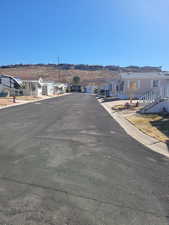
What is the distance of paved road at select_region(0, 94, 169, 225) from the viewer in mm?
2723

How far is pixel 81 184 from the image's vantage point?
3.61 m

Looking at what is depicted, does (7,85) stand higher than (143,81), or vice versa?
(143,81)

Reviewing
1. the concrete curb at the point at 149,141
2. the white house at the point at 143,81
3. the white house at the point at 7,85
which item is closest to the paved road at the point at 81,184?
the concrete curb at the point at 149,141

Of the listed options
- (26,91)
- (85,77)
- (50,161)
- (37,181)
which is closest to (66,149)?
(50,161)

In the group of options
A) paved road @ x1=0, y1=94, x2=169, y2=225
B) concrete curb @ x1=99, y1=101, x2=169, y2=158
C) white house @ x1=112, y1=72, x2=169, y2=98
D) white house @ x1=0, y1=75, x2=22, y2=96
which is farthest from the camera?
white house @ x1=0, y1=75, x2=22, y2=96

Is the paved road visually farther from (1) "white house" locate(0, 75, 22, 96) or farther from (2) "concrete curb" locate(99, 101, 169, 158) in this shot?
(1) "white house" locate(0, 75, 22, 96)

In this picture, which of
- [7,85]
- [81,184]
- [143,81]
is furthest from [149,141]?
[7,85]

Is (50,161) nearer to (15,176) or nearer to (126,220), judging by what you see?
(15,176)

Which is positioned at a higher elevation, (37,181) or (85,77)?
(85,77)

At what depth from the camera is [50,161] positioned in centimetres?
468

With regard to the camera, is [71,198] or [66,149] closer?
[71,198]

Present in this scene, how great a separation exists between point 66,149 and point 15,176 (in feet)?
6.54

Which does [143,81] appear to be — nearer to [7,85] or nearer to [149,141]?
[149,141]

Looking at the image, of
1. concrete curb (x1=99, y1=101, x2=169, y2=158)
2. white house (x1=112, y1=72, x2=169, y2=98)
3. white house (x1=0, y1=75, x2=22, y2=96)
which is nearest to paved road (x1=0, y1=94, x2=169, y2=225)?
concrete curb (x1=99, y1=101, x2=169, y2=158)
